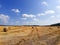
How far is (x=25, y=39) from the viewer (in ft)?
6.93

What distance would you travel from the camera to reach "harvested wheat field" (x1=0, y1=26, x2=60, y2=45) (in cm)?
196

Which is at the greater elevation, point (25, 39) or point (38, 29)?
point (38, 29)

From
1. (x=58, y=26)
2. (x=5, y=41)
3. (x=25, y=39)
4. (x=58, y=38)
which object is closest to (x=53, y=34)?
(x=58, y=38)

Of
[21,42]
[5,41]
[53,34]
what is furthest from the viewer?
[53,34]

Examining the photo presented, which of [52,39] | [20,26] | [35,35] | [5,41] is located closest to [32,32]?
[35,35]

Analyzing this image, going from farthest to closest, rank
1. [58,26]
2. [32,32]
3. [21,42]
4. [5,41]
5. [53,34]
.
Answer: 1. [58,26]
2. [53,34]
3. [32,32]
4. [21,42]
5. [5,41]

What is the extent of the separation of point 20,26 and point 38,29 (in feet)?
1.15

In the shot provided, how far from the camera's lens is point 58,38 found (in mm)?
2346

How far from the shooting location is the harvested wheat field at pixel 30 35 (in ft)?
6.44

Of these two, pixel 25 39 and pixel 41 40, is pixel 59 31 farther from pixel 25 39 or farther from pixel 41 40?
pixel 25 39

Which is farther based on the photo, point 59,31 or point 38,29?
point 59,31

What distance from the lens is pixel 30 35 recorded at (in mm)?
2184

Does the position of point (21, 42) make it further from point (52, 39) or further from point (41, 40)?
point (52, 39)

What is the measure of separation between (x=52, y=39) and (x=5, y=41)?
0.86m
